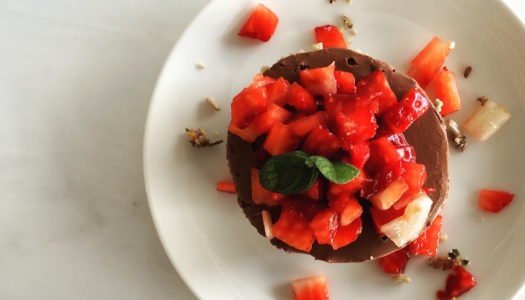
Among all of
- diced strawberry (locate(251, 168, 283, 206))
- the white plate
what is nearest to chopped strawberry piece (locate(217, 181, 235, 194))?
the white plate

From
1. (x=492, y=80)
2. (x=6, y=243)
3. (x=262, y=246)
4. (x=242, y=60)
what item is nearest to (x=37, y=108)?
(x=6, y=243)

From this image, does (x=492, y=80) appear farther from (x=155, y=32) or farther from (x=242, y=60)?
(x=155, y=32)

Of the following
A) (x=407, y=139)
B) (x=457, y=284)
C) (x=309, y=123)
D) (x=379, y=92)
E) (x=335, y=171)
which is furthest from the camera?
(x=457, y=284)

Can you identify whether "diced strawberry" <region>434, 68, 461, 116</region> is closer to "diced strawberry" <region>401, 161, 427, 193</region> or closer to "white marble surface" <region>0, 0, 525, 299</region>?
"diced strawberry" <region>401, 161, 427, 193</region>

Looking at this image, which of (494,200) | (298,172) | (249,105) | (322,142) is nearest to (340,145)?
(322,142)

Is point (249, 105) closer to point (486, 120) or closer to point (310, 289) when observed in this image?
point (310, 289)
